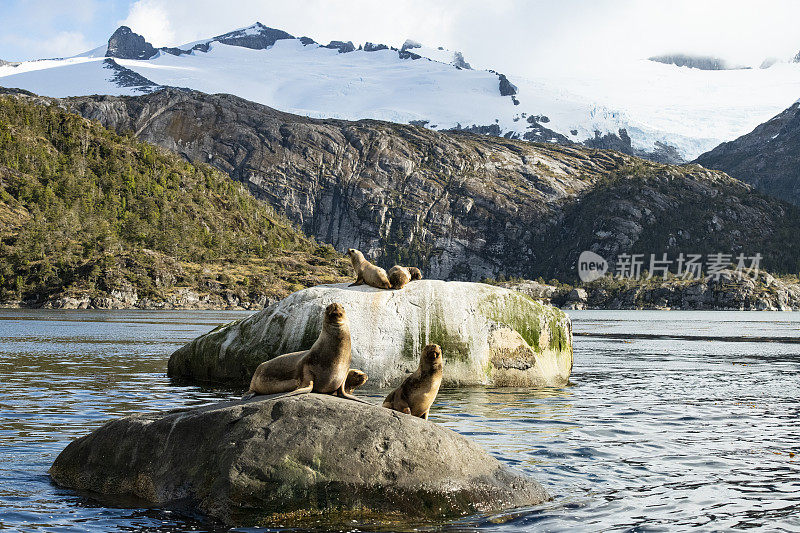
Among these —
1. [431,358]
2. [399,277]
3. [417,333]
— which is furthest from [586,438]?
[399,277]

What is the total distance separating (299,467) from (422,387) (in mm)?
3286

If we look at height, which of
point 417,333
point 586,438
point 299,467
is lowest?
point 586,438

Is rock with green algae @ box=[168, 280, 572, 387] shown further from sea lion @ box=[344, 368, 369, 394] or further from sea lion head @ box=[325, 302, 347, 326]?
sea lion head @ box=[325, 302, 347, 326]

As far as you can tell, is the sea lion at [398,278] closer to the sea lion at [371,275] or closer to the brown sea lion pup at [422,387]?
the sea lion at [371,275]

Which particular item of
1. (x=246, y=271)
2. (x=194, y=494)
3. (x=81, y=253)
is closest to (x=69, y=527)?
(x=194, y=494)

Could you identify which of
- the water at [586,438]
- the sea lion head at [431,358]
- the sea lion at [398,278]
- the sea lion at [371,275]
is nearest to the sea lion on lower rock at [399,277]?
the sea lion at [398,278]

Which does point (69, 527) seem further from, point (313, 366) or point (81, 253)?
point (81, 253)

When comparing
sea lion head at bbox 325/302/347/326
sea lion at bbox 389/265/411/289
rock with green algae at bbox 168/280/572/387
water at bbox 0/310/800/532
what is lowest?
water at bbox 0/310/800/532

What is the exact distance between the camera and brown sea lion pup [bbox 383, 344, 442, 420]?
12.2 metres

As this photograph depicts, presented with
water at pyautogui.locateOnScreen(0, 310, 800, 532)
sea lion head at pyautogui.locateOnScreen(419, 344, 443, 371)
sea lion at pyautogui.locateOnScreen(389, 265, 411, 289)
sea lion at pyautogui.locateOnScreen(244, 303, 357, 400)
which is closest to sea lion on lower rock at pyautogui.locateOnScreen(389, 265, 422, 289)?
sea lion at pyautogui.locateOnScreen(389, 265, 411, 289)

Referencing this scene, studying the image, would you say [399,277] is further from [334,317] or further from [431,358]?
[334,317]

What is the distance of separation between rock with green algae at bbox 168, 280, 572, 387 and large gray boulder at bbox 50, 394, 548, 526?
1143cm

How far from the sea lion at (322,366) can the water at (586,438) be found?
295cm

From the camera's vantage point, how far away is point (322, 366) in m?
11.5
